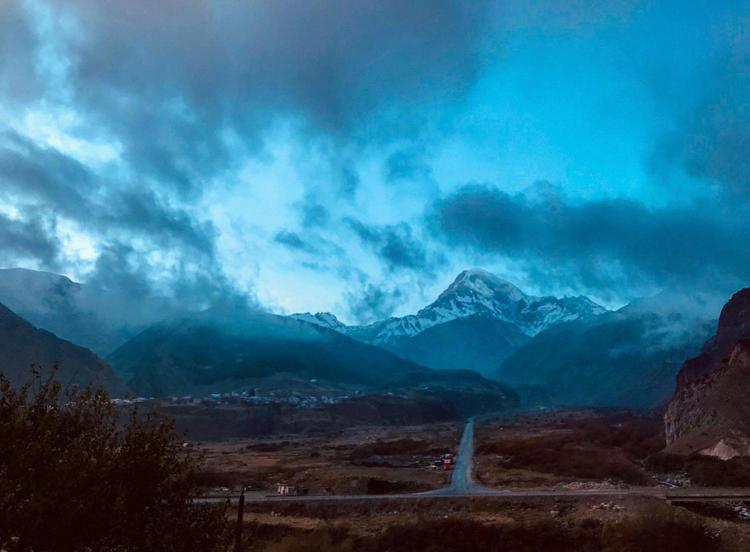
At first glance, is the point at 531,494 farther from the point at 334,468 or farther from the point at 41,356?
the point at 41,356

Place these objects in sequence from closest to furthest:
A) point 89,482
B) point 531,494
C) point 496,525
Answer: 1. point 89,482
2. point 496,525
3. point 531,494

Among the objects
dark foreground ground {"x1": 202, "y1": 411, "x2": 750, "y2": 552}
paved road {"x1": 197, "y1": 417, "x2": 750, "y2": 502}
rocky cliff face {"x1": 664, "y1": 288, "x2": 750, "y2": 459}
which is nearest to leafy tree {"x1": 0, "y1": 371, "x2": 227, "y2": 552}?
dark foreground ground {"x1": 202, "y1": 411, "x2": 750, "y2": 552}

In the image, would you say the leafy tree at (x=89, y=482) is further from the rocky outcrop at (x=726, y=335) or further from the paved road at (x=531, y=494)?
the rocky outcrop at (x=726, y=335)

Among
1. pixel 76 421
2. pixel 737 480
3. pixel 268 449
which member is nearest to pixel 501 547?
pixel 737 480

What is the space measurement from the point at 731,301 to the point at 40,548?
146409 millimetres

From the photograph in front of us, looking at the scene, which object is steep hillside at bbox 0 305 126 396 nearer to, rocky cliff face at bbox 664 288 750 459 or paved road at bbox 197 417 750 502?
paved road at bbox 197 417 750 502

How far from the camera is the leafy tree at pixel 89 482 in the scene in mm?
17906

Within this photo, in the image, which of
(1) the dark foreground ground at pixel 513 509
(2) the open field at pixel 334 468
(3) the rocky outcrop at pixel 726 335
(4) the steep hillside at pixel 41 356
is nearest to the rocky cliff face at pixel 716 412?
(1) the dark foreground ground at pixel 513 509

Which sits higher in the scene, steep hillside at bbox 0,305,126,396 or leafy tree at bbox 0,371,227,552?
steep hillside at bbox 0,305,126,396

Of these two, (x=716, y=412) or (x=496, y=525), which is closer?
(x=496, y=525)

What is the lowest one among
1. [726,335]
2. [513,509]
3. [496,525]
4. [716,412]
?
[496,525]

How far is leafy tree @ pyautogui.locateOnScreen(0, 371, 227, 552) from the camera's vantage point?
17906mm

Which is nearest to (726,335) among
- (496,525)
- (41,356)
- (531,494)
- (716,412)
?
(716,412)

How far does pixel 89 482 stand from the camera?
1908 cm
